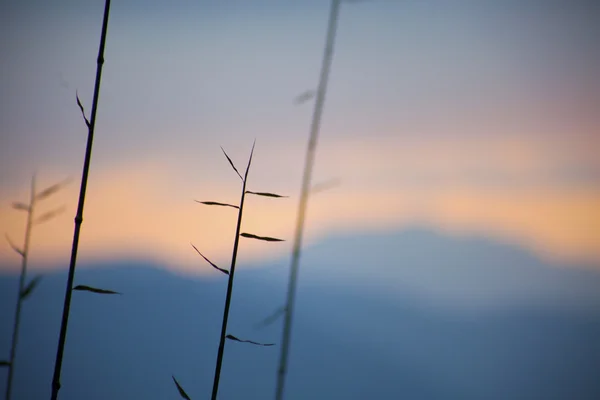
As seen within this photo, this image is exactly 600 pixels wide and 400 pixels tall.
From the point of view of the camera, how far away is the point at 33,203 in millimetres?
1875

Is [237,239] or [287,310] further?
[287,310]

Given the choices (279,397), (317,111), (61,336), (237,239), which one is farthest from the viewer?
(279,397)

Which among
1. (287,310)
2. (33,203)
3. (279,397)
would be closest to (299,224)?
(287,310)

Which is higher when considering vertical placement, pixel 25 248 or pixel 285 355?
pixel 25 248

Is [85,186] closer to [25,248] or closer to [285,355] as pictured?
[25,248]

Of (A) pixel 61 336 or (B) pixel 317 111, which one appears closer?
(A) pixel 61 336

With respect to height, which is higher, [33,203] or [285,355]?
[33,203]

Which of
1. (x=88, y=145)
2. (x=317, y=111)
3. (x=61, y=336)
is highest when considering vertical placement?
(x=317, y=111)

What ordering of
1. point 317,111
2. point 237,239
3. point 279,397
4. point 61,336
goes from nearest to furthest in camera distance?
point 61,336, point 237,239, point 317,111, point 279,397

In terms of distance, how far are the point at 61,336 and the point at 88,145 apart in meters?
0.50

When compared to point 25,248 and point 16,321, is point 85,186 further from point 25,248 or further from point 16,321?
point 16,321

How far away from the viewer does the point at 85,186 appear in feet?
4.41

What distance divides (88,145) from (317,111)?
724 mm

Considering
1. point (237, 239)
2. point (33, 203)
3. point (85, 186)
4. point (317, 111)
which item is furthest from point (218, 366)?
point (33, 203)
